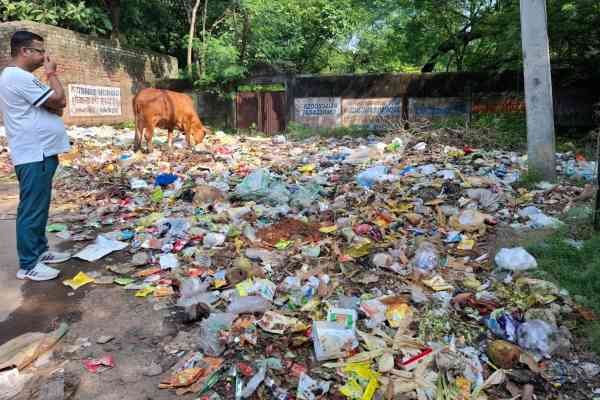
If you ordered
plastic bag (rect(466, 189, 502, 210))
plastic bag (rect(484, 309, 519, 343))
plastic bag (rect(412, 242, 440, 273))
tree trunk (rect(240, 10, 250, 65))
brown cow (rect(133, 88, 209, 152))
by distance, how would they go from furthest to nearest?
tree trunk (rect(240, 10, 250, 65)) < brown cow (rect(133, 88, 209, 152)) < plastic bag (rect(466, 189, 502, 210)) < plastic bag (rect(412, 242, 440, 273)) < plastic bag (rect(484, 309, 519, 343))

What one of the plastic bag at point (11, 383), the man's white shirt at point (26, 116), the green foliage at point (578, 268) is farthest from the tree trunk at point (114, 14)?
the green foliage at point (578, 268)

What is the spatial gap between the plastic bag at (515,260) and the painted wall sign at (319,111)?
9037 mm

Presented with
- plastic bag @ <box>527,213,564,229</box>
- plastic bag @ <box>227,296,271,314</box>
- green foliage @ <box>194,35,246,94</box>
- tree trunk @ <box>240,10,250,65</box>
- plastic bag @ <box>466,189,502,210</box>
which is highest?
tree trunk @ <box>240,10,250,65</box>

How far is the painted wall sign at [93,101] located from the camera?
37.1 ft

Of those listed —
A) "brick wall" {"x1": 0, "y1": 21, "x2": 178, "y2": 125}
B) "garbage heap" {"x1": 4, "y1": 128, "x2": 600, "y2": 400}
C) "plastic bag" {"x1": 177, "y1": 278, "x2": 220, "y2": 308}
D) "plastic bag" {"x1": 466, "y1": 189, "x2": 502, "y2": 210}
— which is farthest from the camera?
"brick wall" {"x1": 0, "y1": 21, "x2": 178, "y2": 125}

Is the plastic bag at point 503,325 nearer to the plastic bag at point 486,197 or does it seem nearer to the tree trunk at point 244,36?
the plastic bag at point 486,197

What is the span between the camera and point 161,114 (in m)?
8.22

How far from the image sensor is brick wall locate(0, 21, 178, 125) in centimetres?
1040

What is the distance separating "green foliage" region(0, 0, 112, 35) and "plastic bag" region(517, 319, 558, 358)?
12.9 meters

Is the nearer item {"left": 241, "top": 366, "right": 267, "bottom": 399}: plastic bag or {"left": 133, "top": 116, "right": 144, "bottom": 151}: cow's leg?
{"left": 241, "top": 366, "right": 267, "bottom": 399}: plastic bag

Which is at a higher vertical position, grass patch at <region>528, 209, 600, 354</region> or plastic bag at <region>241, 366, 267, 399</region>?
grass patch at <region>528, 209, 600, 354</region>

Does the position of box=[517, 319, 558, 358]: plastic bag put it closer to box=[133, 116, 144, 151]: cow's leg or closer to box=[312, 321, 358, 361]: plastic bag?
box=[312, 321, 358, 361]: plastic bag

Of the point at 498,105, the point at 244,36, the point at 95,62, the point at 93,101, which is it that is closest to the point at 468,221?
the point at 498,105

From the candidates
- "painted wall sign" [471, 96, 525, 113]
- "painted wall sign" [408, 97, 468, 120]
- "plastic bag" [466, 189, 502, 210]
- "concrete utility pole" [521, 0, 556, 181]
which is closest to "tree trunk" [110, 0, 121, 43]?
"painted wall sign" [408, 97, 468, 120]
